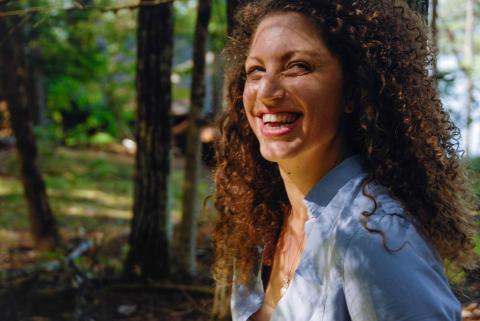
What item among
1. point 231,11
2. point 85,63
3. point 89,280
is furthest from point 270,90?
point 85,63

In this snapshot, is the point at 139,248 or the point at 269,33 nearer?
the point at 269,33

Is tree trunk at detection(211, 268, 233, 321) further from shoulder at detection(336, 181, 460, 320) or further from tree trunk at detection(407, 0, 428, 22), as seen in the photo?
shoulder at detection(336, 181, 460, 320)

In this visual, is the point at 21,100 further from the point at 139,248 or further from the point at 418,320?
the point at 418,320

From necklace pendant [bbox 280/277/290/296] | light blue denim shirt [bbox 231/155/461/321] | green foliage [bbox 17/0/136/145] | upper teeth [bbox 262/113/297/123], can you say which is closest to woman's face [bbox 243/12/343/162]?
upper teeth [bbox 262/113/297/123]

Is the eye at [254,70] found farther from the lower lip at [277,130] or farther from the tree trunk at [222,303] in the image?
the tree trunk at [222,303]

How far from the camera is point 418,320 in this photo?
51.4 inches

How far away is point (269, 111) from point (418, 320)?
75 cm

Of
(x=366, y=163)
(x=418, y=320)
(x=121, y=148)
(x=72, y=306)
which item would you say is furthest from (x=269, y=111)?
(x=121, y=148)

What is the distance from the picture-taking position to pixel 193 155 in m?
5.49

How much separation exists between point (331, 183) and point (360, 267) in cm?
Answer: 42

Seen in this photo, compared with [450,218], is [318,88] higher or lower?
higher

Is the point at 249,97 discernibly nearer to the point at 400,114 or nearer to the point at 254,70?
the point at 254,70

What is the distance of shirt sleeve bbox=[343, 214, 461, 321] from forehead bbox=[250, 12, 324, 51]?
60cm

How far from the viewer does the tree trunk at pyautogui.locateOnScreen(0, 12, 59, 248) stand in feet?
24.3
